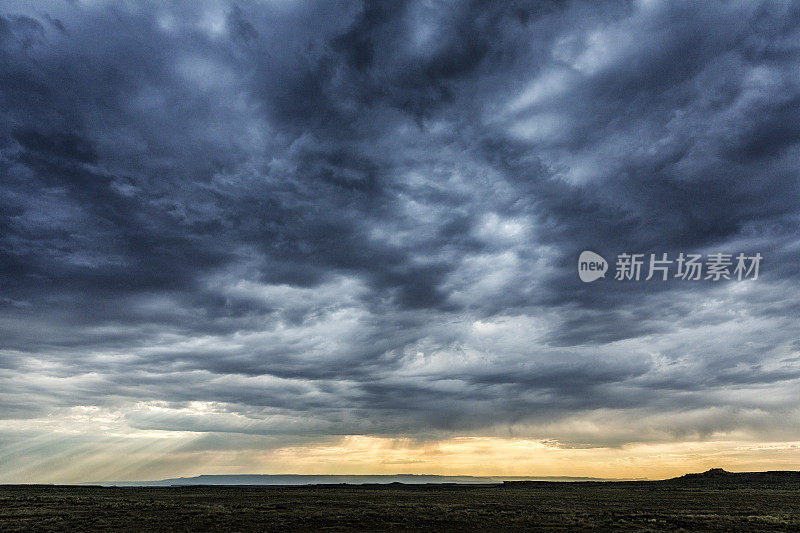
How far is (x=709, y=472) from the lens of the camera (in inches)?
6688

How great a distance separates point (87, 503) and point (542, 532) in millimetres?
57386

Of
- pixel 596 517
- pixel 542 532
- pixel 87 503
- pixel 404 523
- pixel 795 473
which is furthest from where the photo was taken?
pixel 795 473

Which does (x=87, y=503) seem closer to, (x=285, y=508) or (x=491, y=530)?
(x=285, y=508)

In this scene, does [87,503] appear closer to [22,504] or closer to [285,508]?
[22,504]

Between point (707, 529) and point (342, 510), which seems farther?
point (342, 510)

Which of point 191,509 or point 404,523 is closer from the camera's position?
point 404,523

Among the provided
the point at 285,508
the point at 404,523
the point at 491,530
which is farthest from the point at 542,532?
the point at 285,508

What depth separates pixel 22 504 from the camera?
2425 inches

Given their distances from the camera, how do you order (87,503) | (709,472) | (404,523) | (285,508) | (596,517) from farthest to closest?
(709,472) < (87,503) < (285,508) < (596,517) < (404,523)

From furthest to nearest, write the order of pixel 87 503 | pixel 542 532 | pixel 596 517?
pixel 87 503, pixel 596 517, pixel 542 532

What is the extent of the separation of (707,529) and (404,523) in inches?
930

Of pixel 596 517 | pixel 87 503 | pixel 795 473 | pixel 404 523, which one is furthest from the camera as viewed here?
pixel 795 473

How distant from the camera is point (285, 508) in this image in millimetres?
59188

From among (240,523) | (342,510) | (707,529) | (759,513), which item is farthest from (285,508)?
(759,513)
